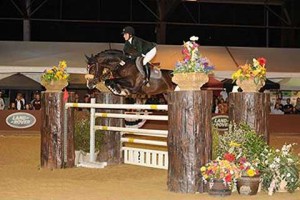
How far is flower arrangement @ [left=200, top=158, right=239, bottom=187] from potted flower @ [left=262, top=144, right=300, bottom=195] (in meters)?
0.44

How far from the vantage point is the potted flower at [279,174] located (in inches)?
283

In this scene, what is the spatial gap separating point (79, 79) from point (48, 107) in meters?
9.42

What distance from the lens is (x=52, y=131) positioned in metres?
9.61

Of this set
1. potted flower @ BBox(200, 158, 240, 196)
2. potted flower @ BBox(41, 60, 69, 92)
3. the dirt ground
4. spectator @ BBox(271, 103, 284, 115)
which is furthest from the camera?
spectator @ BBox(271, 103, 284, 115)

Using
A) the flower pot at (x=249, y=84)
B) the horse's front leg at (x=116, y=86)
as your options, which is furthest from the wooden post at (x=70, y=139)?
the flower pot at (x=249, y=84)

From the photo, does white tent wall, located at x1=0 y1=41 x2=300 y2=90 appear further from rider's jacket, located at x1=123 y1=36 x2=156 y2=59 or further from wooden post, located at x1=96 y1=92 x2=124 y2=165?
rider's jacket, located at x1=123 y1=36 x2=156 y2=59

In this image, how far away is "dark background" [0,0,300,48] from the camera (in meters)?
24.9

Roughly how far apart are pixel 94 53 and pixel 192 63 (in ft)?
43.0

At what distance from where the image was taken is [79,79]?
1906cm

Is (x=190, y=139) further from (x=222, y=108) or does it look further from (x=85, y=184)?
(x=222, y=108)

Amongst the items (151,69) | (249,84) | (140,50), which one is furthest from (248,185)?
(151,69)

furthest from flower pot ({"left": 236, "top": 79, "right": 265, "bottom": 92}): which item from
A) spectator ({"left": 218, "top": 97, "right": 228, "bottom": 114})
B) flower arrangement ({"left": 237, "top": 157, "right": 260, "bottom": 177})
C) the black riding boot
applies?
spectator ({"left": 218, "top": 97, "right": 228, "bottom": 114})

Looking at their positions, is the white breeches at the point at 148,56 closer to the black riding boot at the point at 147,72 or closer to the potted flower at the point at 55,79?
the black riding boot at the point at 147,72

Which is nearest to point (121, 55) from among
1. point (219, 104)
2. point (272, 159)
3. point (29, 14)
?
point (272, 159)
